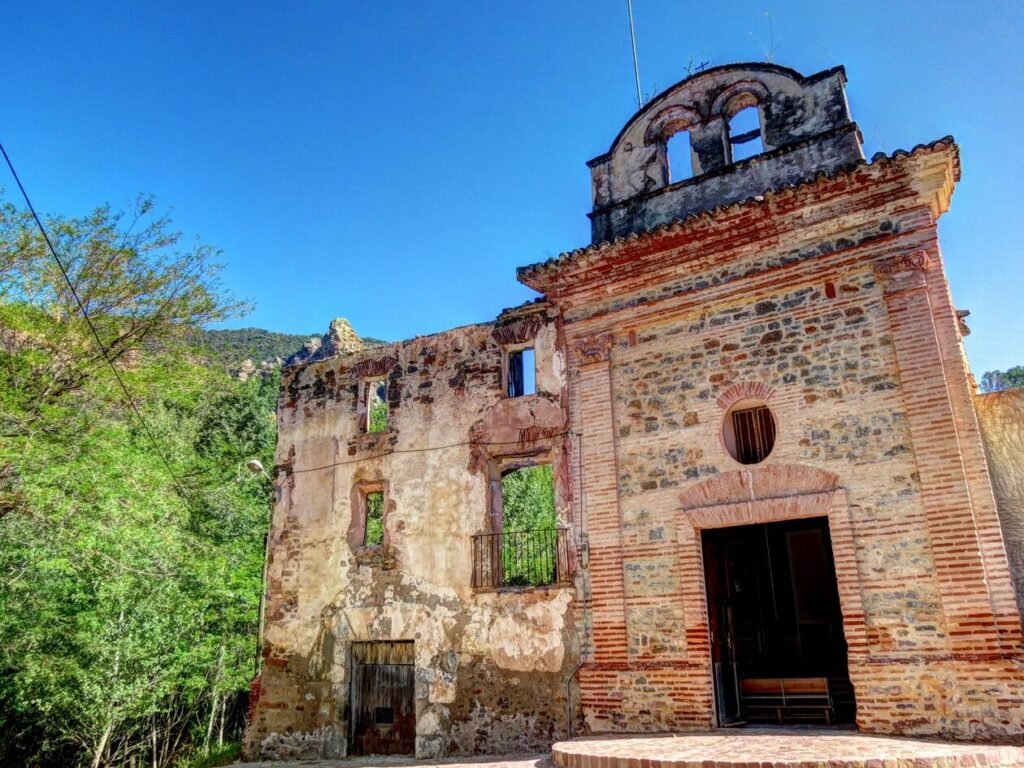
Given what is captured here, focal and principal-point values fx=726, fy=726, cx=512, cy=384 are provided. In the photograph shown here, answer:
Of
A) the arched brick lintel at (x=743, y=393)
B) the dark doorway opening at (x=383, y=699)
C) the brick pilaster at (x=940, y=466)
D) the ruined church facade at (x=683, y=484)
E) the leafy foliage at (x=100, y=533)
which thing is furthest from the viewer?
the leafy foliage at (x=100, y=533)

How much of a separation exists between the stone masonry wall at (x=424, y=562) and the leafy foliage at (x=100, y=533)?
372cm

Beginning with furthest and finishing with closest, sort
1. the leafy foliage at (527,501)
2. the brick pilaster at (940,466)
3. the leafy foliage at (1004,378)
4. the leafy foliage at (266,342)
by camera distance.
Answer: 1. the leafy foliage at (266,342)
2. the leafy foliage at (1004,378)
3. the leafy foliage at (527,501)
4. the brick pilaster at (940,466)

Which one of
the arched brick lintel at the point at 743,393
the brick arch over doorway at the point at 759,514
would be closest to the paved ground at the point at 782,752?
the brick arch over doorway at the point at 759,514

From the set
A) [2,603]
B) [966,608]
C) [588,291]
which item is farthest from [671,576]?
[2,603]

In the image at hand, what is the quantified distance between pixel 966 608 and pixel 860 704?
56.6 inches

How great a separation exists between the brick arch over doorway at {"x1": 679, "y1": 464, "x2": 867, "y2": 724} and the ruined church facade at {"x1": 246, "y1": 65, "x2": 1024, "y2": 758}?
3 cm

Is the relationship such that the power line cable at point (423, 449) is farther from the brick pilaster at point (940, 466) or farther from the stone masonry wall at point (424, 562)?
the brick pilaster at point (940, 466)

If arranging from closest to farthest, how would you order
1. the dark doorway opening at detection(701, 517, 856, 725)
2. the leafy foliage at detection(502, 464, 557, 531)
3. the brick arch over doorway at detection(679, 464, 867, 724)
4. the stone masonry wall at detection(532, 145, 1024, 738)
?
the stone masonry wall at detection(532, 145, 1024, 738), the brick arch over doorway at detection(679, 464, 867, 724), the dark doorway opening at detection(701, 517, 856, 725), the leafy foliage at detection(502, 464, 557, 531)

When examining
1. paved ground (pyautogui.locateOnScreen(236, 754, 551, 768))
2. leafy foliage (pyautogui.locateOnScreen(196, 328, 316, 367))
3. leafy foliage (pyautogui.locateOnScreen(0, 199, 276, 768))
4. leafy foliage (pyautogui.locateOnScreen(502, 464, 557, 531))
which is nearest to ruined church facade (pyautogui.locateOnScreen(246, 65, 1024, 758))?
paved ground (pyautogui.locateOnScreen(236, 754, 551, 768))

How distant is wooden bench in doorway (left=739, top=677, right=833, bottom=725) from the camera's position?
9039mm

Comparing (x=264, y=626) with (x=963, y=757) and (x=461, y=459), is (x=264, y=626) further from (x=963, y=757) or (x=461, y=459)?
(x=963, y=757)

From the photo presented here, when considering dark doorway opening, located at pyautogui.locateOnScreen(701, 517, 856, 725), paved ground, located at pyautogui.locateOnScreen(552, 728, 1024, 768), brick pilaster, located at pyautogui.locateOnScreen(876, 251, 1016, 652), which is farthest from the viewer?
dark doorway opening, located at pyautogui.locateOnScreen(701, 517, 856, 725)

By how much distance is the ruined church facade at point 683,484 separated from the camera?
772 cm

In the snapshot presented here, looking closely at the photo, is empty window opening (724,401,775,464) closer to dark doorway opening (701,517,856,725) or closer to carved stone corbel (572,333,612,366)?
dark doorway opening (701,517,856,725)
